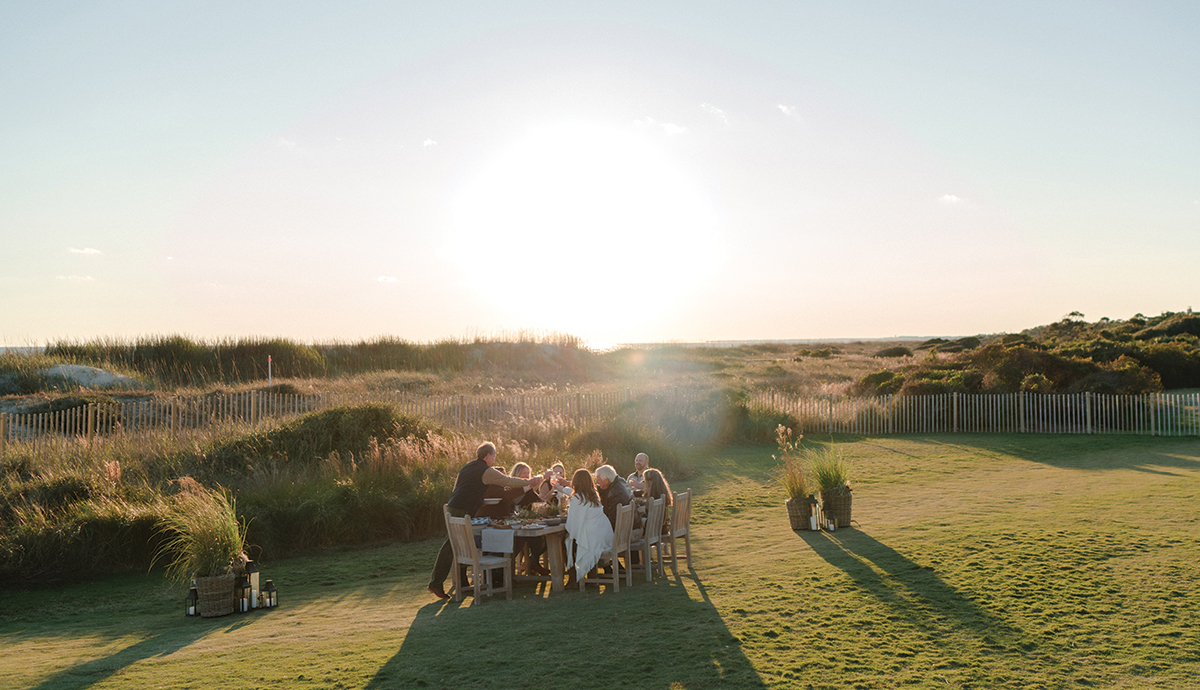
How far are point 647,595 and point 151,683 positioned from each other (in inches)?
167

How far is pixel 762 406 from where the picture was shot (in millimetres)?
24250

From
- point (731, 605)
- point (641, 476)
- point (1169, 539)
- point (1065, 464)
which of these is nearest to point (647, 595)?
point (731, 605)

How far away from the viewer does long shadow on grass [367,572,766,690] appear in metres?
5.11

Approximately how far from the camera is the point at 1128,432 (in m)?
21.9

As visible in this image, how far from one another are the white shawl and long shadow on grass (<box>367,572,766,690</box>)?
0.38 meters

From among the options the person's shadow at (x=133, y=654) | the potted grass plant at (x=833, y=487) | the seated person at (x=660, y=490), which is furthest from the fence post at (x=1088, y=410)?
the person's shadow at (x=133, y=654)

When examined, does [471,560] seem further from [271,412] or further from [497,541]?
[271,412]

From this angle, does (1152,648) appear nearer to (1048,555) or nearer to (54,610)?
(1048,555)

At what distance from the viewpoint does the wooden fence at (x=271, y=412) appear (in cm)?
1823

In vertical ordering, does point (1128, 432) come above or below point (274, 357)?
below

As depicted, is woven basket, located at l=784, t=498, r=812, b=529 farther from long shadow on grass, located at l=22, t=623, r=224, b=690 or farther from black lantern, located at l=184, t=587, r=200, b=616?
black lantern, located at l=184, t=587, r=200, b=616

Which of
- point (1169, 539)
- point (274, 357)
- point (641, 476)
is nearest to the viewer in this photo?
point (1169, 539)

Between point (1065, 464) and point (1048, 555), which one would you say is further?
point (1065, 464)

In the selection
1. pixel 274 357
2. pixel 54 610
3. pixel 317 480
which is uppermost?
pixel 274 357
